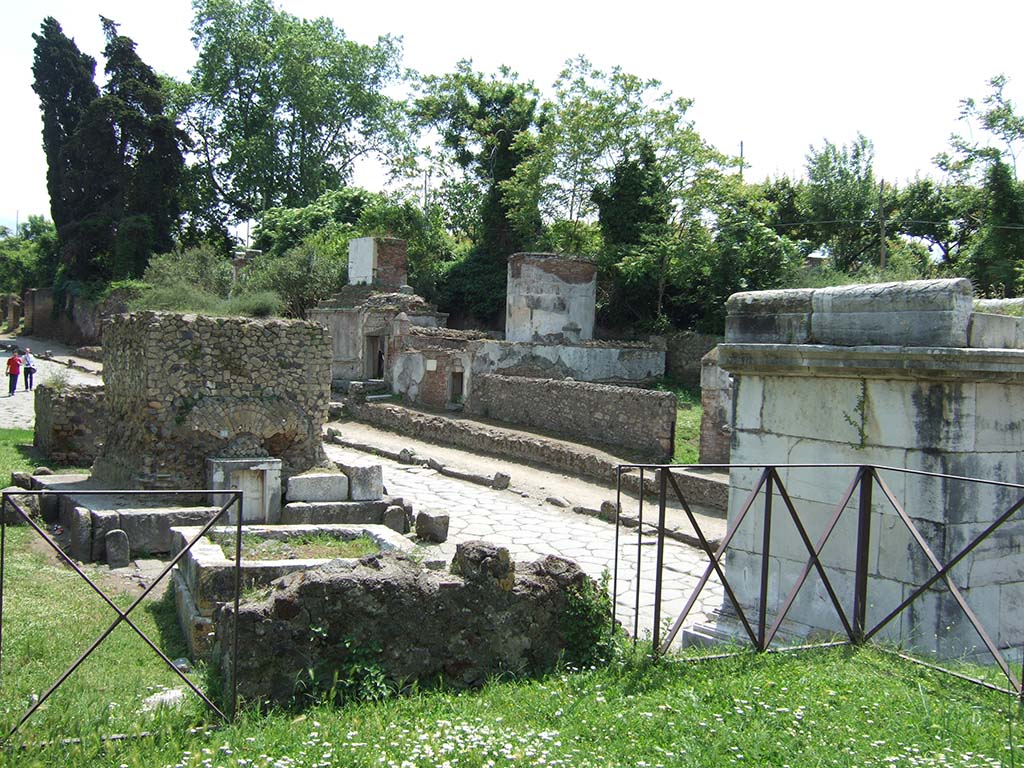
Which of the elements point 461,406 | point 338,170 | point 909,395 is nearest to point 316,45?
point 338,170

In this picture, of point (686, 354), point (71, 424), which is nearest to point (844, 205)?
point (686, 354)

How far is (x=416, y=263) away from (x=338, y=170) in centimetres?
1624

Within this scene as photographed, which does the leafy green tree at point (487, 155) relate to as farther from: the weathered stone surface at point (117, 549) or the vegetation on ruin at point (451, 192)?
the weathered stone surface at point (117, 549)

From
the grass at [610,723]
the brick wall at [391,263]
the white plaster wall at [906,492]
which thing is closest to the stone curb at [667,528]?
the white plaster wall at [906,492]

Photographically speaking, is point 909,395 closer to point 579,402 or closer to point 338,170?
point 579,402

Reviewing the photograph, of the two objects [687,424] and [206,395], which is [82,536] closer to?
[206,395]

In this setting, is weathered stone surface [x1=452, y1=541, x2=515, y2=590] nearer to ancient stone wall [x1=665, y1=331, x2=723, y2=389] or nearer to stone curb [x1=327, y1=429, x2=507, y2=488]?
stone curb [x1=327, y1=429, x2=507, y2=488]

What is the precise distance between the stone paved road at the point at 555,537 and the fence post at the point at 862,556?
230 centimetres

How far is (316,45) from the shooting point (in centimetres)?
4481

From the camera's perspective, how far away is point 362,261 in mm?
27078

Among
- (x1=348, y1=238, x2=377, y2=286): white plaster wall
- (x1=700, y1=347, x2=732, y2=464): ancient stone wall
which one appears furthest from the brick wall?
(x1=700, y1=347, x2=732, y2=464): ancient stone wall

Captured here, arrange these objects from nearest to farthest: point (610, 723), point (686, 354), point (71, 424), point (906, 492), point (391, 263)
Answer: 1. point (610, 723)
2. point (906, 492)
3. point (71, 424)
4. point (686, 354)
5. point (391, 263)

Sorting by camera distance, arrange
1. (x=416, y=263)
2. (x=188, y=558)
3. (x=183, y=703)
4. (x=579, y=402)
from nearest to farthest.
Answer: (x=183, y=703)
(x=188, y=558)
(x=579, y=402)
(x=416, y=263)

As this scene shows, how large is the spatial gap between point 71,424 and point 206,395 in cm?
463
